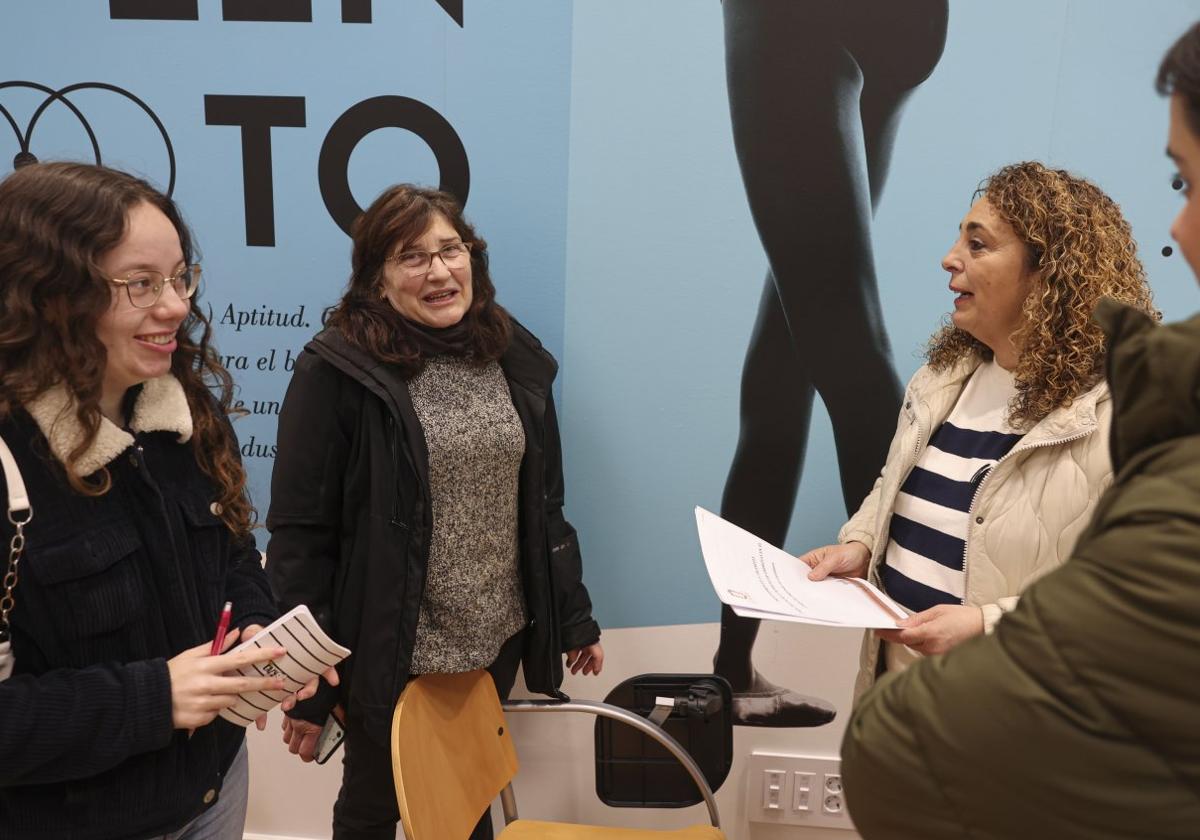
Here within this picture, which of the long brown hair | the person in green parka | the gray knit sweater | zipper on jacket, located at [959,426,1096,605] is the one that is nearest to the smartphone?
the gray knit sweater

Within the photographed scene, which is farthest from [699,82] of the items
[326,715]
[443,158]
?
[326,715]

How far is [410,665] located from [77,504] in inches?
36.1

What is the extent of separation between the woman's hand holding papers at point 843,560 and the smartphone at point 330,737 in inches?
42.7

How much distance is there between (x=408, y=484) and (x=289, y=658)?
666 millimetres

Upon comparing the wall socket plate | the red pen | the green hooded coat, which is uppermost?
the green hooded coat

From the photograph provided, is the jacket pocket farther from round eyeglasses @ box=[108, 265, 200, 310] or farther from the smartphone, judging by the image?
the smartphone

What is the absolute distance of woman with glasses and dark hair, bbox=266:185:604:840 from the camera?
1.87m

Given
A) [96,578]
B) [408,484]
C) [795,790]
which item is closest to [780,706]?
[795,790]

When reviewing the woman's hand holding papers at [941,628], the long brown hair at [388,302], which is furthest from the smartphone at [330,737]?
the woman's hand holding papers at [941,628]

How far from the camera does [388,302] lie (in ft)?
6.44

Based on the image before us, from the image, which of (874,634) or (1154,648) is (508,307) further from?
(1154,648)

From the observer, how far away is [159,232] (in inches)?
47.3

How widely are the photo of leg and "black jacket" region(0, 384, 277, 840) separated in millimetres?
1415

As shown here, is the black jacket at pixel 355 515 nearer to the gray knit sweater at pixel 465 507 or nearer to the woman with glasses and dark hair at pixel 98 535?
the gray knit sweater at pixel 465 507
